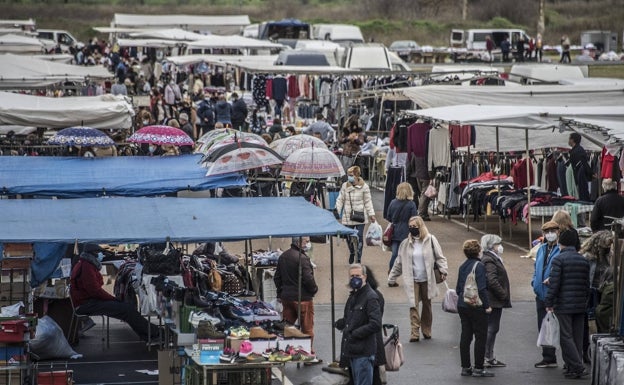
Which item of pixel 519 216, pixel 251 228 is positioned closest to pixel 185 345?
pixel 251 228

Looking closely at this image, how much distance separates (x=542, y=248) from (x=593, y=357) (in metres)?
1.86

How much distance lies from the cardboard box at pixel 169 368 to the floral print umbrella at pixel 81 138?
9.75 m

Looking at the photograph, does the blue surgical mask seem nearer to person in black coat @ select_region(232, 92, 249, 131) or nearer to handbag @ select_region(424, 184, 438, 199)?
handbag @ select_region(424, 184, 438, 199)

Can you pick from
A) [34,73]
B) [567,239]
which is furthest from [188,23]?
[567,239]


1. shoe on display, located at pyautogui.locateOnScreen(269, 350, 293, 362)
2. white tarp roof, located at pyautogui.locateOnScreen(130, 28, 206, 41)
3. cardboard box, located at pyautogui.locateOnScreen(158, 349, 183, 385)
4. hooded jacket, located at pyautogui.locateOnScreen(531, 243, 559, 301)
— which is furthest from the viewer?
white tarp roof, located at pyautogui.locateOnScreen(130, 28, 206, 41)

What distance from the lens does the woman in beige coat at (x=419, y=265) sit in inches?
617

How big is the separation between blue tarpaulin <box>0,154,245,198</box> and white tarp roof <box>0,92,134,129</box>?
488cm

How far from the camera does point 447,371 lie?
14.5 metres

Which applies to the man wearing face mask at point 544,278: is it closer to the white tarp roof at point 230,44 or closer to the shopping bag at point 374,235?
the shopping bag at point 374,235

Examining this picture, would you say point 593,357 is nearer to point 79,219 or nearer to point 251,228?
point 251,228

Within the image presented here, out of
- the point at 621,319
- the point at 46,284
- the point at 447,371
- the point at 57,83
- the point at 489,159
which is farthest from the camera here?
the point at 57,83

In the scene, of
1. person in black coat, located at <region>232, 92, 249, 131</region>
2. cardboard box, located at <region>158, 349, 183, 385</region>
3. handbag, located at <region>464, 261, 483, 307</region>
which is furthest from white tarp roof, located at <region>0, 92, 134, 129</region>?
handbag, located at <region>464, 261, 483, 307</region>

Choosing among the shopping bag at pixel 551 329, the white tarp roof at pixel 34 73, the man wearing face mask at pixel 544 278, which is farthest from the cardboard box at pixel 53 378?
the white tarp roof at pixel 34 73

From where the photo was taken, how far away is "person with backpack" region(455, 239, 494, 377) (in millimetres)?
14039
